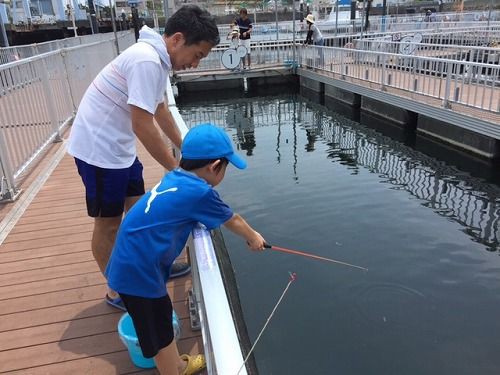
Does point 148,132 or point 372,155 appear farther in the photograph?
point 372,155

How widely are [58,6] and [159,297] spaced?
5130cm

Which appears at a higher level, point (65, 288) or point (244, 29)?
point (244, 29)

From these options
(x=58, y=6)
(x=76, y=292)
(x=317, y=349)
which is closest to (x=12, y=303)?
(x=76, y=292)

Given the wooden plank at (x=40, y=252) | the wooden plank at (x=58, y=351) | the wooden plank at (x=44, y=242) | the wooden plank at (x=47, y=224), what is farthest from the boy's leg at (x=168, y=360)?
the wooden plank at (x=47, y=224)

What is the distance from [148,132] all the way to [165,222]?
24.4 inches

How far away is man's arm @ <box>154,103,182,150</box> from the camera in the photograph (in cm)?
259

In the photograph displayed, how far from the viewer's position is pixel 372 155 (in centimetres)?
888

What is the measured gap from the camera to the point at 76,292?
9.68 feet

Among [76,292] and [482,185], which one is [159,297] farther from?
[482,185]

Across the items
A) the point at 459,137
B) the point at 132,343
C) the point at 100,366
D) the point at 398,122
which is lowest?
the point at 398,122

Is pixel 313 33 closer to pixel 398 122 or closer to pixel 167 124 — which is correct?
pixel 398 122

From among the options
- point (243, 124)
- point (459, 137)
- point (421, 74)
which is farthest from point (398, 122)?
point (243, 124)

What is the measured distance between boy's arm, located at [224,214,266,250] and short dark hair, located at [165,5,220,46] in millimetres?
921

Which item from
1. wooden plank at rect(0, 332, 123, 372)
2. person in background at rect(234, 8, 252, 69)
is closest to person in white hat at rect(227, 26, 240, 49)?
person in background at rect(234, 8, 252, 69)
